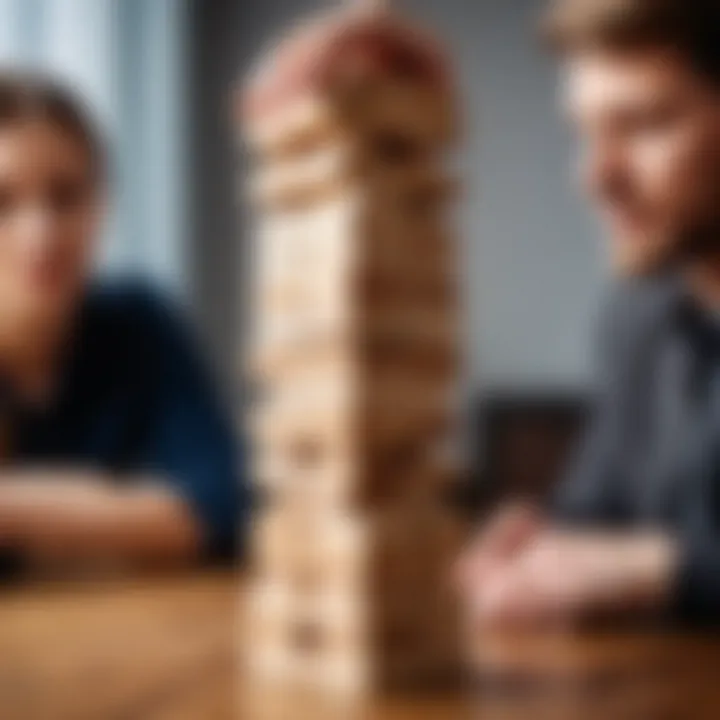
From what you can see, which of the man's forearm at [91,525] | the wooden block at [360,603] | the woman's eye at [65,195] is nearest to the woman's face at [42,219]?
the woman's eye at [65,195]

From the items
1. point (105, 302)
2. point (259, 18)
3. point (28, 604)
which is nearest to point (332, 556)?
point (28, 604)

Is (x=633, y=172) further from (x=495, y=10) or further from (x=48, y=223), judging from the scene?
(x=495, y=10)

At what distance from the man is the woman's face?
705mm

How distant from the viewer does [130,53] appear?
301cm

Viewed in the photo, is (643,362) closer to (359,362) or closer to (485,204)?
(359,362)

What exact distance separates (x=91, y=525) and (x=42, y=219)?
48 centimetres

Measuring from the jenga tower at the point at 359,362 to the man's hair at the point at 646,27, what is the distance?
A: 52 centimetres

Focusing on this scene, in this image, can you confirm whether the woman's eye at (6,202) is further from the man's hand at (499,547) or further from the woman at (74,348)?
the man's hand at (499,547)

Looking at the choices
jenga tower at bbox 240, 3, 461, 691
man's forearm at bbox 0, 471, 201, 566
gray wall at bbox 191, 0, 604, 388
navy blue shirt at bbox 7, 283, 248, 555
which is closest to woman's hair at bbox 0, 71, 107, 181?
navy blue shirt at bbox 7, 283, 248, 555

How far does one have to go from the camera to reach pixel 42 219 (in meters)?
1.62

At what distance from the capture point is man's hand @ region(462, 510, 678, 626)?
2.75ft

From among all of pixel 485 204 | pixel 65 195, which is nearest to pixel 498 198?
pixel 485 204

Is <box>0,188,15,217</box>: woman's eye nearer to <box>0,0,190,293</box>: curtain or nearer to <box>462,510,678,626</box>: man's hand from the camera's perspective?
<box>462,510,678,626</box>: man's hand

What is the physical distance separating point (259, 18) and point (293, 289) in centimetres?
291
